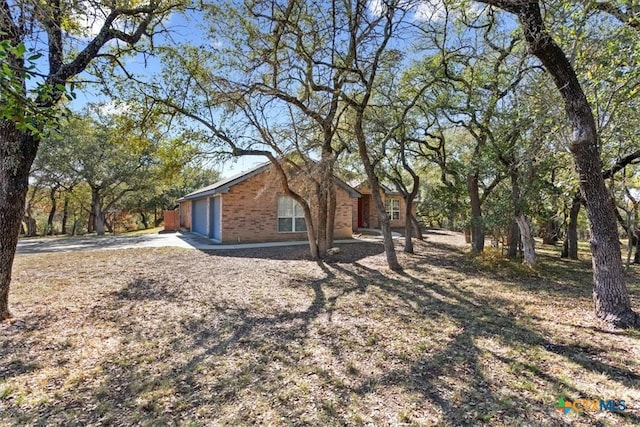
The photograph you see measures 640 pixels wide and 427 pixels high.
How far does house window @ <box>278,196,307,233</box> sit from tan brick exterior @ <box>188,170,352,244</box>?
23 cm

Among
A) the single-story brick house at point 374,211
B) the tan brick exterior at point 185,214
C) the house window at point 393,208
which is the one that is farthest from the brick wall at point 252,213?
the house window at point 393,208

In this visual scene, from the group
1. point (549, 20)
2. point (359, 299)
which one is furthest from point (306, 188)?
point (549, 20)

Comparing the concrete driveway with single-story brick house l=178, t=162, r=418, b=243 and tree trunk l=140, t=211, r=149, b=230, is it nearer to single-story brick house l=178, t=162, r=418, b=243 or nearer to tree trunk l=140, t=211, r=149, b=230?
single-story brick house l=178, t=162, r=418, b=243

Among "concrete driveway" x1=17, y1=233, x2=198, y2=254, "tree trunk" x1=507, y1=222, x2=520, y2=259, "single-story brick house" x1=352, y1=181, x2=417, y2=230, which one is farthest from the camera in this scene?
A: "single-story brick house" x1=352, y1=181, x2=417, y2=230

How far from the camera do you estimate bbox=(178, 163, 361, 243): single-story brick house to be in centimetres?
1454

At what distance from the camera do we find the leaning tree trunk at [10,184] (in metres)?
4.38

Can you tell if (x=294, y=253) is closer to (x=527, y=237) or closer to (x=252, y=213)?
(x=252, y=213)

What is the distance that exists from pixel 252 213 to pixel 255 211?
0.56 ft

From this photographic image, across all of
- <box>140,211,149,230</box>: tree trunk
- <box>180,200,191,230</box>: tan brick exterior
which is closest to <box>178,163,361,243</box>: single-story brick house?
<box>180,200,191,230</box>: tan brick exterior

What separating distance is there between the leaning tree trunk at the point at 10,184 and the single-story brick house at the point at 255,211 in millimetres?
9183

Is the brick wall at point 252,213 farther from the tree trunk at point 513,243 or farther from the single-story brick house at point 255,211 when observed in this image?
the tree trunk at point 513,243

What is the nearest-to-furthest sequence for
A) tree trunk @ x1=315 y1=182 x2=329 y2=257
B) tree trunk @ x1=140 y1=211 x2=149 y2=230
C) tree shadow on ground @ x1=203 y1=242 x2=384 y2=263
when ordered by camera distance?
tree trunk @ x1=315 y1=182 x2=329 y2=257, tree shadow on ground @ x1=203 y1=242 x2=384 y2=263, tree trunk @ x1=140 y1=211 x2=149 y2=230

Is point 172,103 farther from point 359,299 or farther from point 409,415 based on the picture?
point 409,415

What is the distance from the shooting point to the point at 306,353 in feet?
12.9
